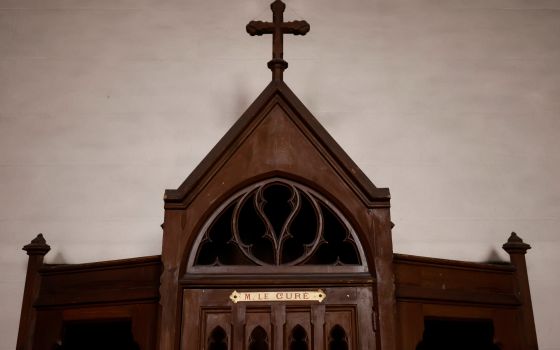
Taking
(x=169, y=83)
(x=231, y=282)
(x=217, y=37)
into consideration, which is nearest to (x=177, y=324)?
(x=231, y=282)

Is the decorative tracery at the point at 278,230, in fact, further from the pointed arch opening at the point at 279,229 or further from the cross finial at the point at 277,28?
the cross finial at the point at 277,28

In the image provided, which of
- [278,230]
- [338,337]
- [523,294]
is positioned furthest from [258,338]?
[523,294]

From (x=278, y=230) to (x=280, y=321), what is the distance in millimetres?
426

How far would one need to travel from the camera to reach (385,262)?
2.20m

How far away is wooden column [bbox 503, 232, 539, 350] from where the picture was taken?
257cm

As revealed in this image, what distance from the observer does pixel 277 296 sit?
7.14 feet

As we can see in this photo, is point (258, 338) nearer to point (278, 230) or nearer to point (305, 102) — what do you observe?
point (278, 230)

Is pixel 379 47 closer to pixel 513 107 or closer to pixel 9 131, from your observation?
pixel 513 107

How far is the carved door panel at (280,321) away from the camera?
213cm

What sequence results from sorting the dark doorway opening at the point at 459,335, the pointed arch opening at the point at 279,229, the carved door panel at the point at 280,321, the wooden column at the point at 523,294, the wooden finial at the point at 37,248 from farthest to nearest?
the wooden finial at the point at 37,248 → the dark doorway opening at the point at 459,335 → the wooden column at the point at 523,294 → the pointed arch opening at the point at 279,229 → the carved door panel at the point at 280,321

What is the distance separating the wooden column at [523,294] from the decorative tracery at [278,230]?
2.74ft

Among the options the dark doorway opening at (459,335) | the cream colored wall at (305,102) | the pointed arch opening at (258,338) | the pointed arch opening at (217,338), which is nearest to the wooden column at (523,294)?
the dark doorway opening at (459,335)

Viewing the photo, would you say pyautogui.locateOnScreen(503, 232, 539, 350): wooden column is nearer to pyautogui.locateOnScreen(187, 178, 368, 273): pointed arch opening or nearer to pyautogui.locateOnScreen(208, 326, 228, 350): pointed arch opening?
pyautogui.locateOnScreen(187, 178, 368, 273): pointed arch opening

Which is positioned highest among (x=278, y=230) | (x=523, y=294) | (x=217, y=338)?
(x=278, y=230)
